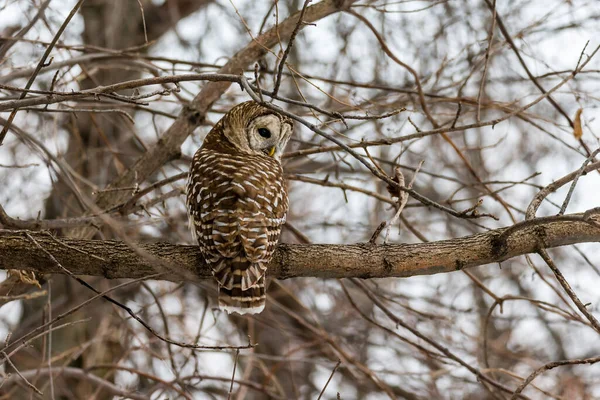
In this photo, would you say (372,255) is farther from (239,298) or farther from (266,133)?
(266,133)

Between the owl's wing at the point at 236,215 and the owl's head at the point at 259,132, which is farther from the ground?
the owl's head at the point at 259,132

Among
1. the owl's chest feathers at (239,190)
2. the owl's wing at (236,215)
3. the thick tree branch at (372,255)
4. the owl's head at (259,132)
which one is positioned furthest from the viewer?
the owl's head at (259,132)

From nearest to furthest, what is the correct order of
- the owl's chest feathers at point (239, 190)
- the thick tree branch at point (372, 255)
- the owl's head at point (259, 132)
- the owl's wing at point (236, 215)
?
1. the thick tree branch at point (372, 255)
2. the owl's wing at point (236, 215)
3. the owl's chest feathers at point (239, 190)
4. the owl's head at point (259, 132)

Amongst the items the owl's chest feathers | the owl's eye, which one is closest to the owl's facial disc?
the owl's eye

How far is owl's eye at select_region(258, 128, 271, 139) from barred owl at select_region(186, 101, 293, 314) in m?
0.29

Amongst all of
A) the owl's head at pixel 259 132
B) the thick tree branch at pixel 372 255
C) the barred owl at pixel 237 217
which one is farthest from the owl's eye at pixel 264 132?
the thick tree branch at pixel 372 255

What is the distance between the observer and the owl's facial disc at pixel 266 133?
4371 mm

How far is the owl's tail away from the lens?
11.0 ft

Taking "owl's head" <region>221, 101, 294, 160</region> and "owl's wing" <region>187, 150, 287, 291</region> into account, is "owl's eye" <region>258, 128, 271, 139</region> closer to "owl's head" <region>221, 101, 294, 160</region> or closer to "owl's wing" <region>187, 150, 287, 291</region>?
"owl's head" <region>221, 101, 294, 160</region>

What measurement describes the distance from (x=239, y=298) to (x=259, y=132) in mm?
1363

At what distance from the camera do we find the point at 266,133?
4.40 metres

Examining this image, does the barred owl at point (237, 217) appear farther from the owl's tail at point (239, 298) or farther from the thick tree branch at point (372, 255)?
the thick tree branch at point (372, 255)

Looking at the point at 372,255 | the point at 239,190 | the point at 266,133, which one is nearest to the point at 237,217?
the point at 239,190

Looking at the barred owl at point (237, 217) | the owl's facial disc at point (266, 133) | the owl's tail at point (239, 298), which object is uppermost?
the owl's facial disc at point (266, 133)
